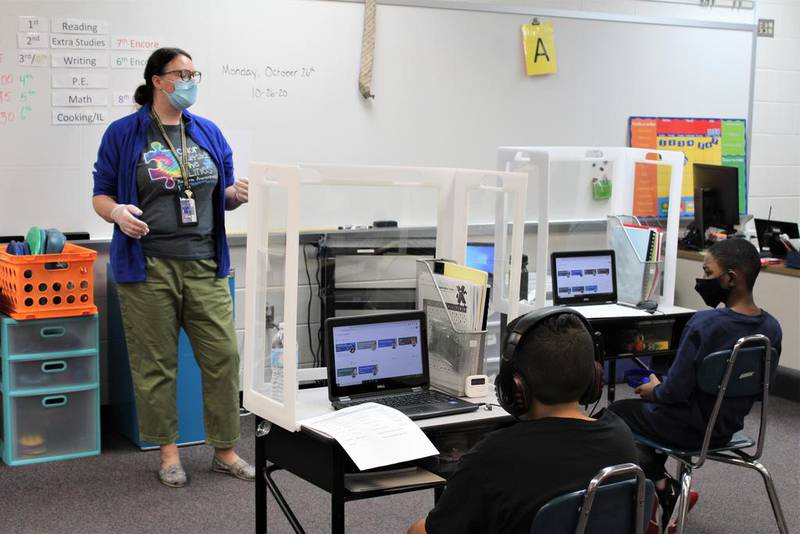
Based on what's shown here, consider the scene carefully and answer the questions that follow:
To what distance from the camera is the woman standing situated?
353 centimetres

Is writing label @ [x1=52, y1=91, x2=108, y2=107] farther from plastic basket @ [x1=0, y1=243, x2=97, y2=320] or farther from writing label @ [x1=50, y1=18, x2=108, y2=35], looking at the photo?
plastic basket @ [x1=0, y1=243, x2=97, y2=320]

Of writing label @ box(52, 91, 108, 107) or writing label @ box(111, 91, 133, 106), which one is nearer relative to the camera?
writing label @ box(52, 91, 108, 107)

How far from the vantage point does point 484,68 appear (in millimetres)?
5164

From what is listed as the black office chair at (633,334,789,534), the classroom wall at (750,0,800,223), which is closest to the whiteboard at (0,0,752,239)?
the classroom wall at (750,0,800,223)

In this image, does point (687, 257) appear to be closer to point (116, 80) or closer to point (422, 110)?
point (422, 110)

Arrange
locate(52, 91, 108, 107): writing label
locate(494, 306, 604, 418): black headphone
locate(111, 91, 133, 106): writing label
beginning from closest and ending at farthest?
locate(494, 306, 604, 418): black headphone, locate(52, 91, 108, 107): writing label, locate(111, 91, 133, 106): writing label

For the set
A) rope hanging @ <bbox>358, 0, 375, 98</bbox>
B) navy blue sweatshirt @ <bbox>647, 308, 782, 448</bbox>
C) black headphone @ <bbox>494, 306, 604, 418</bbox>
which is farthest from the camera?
rope hanging @ <bbox>358, 0, 375, 98</bbox>

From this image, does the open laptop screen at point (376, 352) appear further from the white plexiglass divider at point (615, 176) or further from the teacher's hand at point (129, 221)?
the white plexiglass divider at point (615, 176)

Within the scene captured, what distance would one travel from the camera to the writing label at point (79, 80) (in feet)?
13.4

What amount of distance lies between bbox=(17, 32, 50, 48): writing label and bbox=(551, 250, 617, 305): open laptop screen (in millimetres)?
2275

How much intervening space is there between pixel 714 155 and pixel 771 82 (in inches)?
26.3

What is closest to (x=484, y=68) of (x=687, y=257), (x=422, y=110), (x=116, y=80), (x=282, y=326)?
(x=422, y=110)

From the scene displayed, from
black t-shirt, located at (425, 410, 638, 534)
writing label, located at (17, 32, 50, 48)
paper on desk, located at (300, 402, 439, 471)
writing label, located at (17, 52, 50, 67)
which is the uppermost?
writing label, located at (17, 32, 50, 48)

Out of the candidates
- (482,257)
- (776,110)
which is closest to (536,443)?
(482,257)
